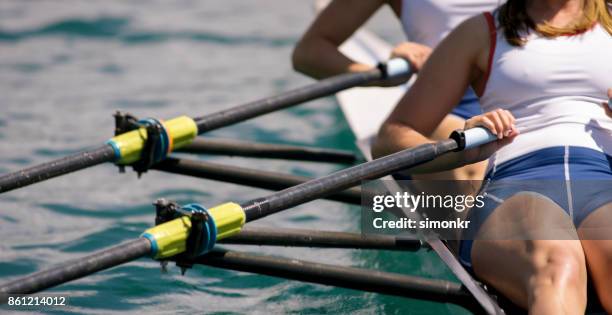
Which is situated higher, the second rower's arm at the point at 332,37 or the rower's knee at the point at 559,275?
the second rower's arm at the point at 332,37

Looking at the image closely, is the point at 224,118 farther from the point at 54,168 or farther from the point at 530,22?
the point at 530,22

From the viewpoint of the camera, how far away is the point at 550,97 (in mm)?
2518

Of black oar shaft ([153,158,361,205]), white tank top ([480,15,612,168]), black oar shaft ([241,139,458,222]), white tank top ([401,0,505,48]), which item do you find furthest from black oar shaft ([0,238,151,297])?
white tank top ([401,0,505,48])

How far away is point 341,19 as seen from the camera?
138 inches

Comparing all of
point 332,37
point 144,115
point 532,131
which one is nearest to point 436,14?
point 332,37

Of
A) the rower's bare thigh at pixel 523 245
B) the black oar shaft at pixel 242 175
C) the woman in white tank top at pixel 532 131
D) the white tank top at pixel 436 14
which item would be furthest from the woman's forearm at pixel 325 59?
the rower's bare thigh at pixel 523 245

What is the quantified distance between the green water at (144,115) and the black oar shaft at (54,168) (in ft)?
1.37

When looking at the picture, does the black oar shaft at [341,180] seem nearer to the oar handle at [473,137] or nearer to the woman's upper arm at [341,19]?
the oar handle at [473,137]

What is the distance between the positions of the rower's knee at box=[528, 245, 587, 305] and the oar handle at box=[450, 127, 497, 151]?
1.29 ft

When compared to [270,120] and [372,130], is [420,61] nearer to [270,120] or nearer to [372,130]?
[372,130]

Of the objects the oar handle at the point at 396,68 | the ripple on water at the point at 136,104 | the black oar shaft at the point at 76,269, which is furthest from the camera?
the ripple on water at the point at 136,104

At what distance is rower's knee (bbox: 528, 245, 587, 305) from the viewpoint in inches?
80.4

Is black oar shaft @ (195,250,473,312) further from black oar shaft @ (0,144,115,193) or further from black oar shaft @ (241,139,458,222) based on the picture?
black oar shaft @ (0,144,115,193)

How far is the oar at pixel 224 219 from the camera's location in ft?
6.56
